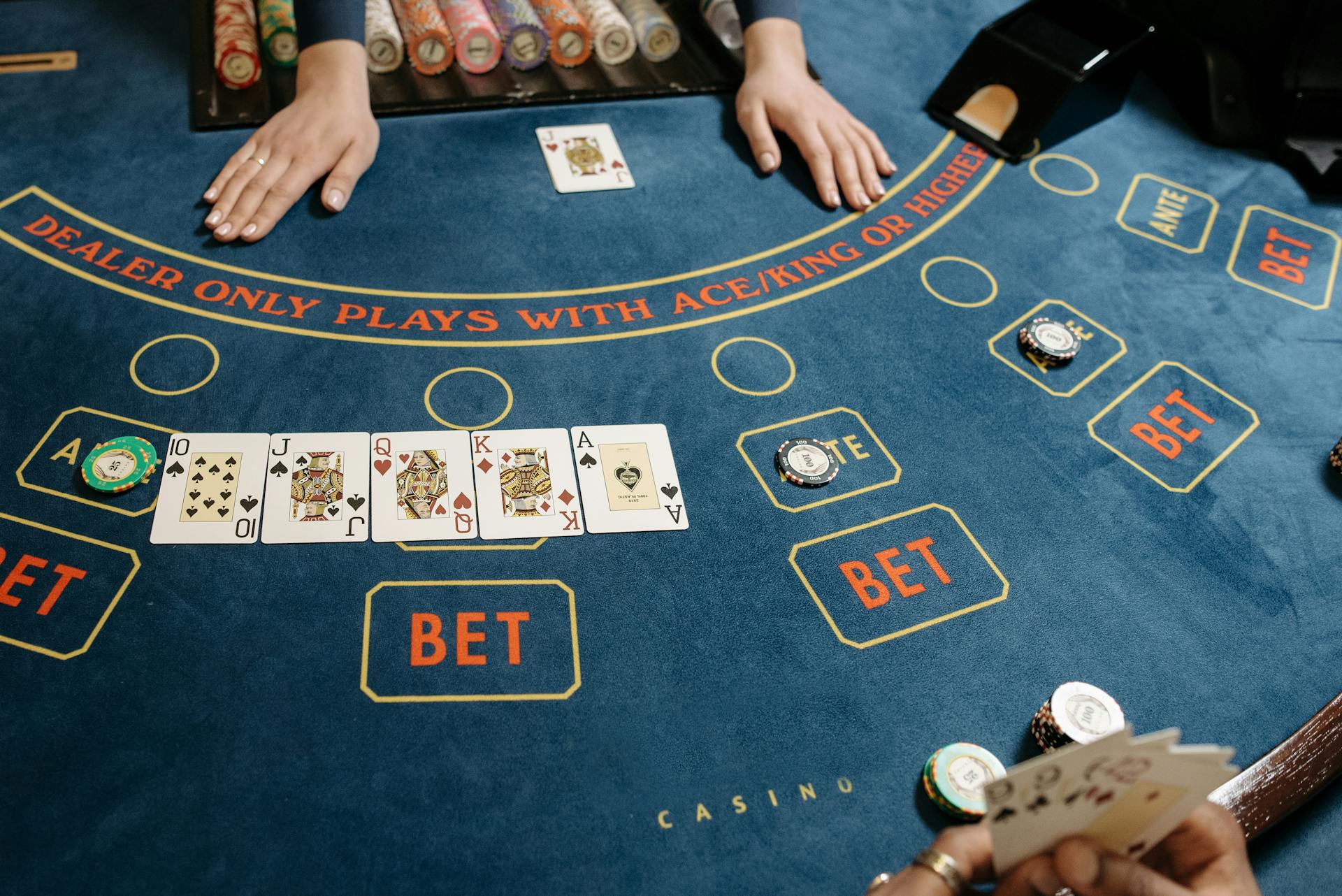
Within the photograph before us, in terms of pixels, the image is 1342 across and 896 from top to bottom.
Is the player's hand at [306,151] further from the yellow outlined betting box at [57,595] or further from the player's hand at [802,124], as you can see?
the player's hand at [802,124]

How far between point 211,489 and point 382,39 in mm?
1620

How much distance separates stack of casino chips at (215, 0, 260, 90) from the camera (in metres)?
2.92

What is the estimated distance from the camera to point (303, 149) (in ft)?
8.64

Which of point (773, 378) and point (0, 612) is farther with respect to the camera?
point (773, 378)

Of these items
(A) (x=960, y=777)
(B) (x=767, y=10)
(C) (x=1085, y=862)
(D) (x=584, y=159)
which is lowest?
(A) (x=960, y=777)

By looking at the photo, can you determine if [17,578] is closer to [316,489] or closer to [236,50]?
[316,489]

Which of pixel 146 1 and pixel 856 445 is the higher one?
pixel 146 1

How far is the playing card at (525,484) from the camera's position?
2.00 metres

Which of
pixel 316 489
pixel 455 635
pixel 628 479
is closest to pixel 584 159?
pixel 628 479

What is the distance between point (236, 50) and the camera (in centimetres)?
291

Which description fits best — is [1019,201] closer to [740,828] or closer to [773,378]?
[773,378]

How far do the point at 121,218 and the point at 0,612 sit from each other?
1.16 m

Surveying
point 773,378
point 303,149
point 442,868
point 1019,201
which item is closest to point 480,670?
point 442,868

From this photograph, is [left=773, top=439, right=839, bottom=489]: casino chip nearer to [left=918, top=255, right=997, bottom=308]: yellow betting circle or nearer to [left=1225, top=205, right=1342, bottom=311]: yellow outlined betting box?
[left=918, top=255, right=997, bottom=308]: yellow betting circle
